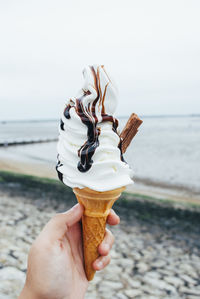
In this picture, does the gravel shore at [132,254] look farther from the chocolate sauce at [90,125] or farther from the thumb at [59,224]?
the chocolate sauce at [90,125]

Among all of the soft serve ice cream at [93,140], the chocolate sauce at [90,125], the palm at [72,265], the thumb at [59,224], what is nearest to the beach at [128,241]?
the palm at [72,265]

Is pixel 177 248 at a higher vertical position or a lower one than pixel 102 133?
lower

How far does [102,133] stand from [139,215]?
5841mm

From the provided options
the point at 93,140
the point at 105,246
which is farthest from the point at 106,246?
the point at 93,140

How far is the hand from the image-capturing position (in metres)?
2.41

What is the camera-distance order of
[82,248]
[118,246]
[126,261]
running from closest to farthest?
[82,248] < [126,261] < [118,246]

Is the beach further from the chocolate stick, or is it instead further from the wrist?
the chocolate stick

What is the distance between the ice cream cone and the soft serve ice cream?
125 mm

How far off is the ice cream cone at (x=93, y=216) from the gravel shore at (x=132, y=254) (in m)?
1.62

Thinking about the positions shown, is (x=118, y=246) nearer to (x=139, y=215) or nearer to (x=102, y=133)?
(x=139, y=215)

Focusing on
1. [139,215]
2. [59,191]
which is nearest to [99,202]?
[139,215]

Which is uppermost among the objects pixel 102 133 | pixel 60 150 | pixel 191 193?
pixel 102 133

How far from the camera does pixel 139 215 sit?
26.1 feet

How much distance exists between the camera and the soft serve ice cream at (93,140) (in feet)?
8.30
